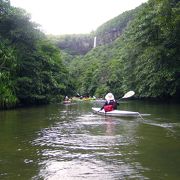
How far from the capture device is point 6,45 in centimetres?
3241

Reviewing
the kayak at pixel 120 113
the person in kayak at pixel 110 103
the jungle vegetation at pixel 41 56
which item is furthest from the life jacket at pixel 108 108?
the jungle vegetation at pixel 41 56

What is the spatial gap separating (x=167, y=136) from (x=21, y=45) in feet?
81.2

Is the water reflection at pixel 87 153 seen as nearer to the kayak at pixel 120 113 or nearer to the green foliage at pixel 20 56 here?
the kayak at pixel 120 113

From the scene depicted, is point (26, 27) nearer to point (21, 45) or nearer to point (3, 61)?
point (21, 45)

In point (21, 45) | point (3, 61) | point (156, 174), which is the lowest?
point (156, 174)

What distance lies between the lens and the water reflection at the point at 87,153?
25.4 feet

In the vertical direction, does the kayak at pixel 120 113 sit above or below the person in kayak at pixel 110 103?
below

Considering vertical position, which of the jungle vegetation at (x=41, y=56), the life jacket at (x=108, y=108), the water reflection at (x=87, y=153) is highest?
the jungle vegetation at (x=41, y=56)

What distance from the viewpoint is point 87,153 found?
32.7 feet

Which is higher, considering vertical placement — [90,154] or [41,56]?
[41,56]

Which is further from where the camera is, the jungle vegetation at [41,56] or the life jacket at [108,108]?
the jungle vegetation at [41,56]

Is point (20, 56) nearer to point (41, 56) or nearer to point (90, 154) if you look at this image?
point (41, 56)

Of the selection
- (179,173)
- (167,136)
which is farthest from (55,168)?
(167,136)

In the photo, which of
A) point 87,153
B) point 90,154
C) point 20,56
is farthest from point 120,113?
point 20,56
